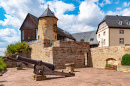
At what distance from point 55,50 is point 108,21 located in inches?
642

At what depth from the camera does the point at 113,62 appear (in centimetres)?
1227

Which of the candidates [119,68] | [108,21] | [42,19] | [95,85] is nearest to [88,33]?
[108,21]

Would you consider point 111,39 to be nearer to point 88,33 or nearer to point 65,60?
point 88,33

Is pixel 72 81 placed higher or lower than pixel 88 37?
lower

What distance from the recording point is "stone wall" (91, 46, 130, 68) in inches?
460

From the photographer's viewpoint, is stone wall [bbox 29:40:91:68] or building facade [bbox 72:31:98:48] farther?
building facade [bbox 72:31:98:48]

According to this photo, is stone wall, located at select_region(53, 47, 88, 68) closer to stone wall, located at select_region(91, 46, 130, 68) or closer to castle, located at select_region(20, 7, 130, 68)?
castle, located at select_region(20, 7, 130, 68)

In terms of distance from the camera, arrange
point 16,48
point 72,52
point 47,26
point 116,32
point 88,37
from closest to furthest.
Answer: point 72,52
point 16,48
point 47,26
point 116,32
point 88,37

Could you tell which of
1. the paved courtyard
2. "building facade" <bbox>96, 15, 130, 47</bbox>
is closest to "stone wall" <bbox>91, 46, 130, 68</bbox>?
the paved courtyard

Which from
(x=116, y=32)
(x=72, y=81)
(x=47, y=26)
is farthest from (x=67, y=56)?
(x=116, y=32)

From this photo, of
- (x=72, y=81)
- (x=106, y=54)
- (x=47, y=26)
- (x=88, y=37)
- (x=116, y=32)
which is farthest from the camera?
(x=88, y=37)

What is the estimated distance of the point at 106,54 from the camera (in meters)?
12.7

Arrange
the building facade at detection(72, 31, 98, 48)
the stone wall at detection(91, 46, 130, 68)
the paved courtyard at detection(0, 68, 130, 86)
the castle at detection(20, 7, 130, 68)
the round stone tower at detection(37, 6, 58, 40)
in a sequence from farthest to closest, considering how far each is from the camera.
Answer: the building facade at detection(72, 31, 98, 48) → the round stone tower at detection(37, 6, 58, 40) → the castle at detection(20, 7, 130, 68) → the stone wall at detection(91, 46, 130, 68) → the paved courtyard at detection(0, 68, 130, 86)

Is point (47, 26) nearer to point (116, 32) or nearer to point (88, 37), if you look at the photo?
point (116, 32)
